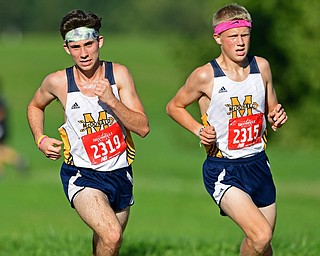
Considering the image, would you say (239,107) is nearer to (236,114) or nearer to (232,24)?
(236,114)

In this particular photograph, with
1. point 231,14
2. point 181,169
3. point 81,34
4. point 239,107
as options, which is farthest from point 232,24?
point 181,169

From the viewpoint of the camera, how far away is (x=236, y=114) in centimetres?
853

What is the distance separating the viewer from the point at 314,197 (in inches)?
960

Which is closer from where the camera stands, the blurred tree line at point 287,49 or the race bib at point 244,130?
the race bib at point 244,130

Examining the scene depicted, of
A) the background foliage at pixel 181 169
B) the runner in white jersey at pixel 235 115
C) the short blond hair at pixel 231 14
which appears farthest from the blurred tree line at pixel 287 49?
the runner in white jersey at pixel 235 115

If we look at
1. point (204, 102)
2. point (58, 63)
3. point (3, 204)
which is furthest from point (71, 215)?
point (58, 63)

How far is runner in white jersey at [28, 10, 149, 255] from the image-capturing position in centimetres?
830

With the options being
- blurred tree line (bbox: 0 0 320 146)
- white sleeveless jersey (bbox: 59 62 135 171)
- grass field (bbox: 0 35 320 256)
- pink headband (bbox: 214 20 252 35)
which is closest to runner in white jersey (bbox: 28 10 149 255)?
white sleeveless jersey (bbox: 59 62 135 171)

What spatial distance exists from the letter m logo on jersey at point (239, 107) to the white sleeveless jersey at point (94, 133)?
91cm

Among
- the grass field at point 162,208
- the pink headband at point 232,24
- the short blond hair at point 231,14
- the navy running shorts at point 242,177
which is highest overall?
the short blond hair at point 231,14

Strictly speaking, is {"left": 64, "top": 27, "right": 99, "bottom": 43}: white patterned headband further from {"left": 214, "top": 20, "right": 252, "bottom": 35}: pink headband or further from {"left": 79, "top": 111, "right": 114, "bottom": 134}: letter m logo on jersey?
{"left": 214, "top": 20, "right": 252, "bottom": 35}: pink headband

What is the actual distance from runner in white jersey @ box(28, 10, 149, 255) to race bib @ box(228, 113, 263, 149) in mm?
780

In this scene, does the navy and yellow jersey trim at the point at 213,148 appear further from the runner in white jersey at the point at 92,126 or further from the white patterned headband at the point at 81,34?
the white patterned headband at the point at 81,34

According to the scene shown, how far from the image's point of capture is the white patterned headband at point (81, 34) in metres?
8.36
